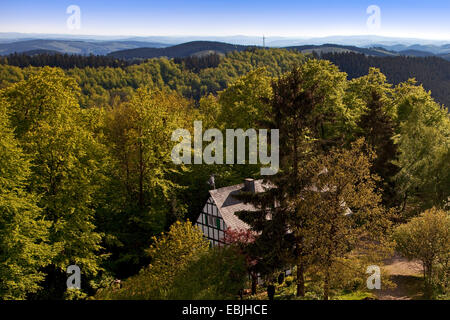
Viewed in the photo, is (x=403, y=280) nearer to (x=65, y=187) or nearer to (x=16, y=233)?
(x=65, y=187)

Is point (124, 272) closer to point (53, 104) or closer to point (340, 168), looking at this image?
point (53, 104)

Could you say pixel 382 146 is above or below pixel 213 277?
above

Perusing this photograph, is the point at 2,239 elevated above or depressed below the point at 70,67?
below

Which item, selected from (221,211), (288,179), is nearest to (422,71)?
(221,211)

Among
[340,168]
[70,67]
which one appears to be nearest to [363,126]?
[340,168]

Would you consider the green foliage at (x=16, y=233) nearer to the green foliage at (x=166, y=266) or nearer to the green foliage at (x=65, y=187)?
the green foliage at (x=65, y=187)

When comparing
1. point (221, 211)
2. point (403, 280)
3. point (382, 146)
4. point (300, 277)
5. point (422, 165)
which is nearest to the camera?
point (300, 277)
